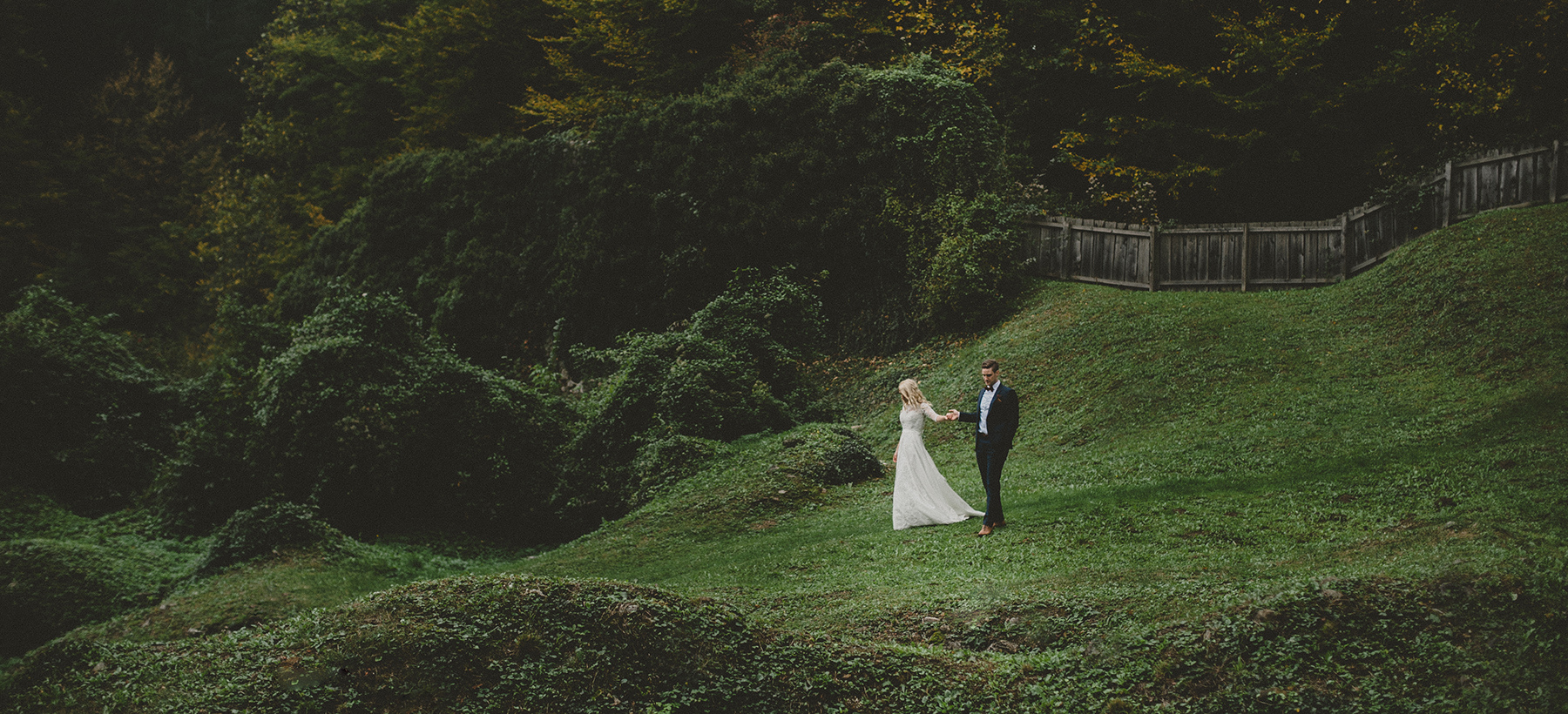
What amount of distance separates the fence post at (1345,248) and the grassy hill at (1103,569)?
1676 mm

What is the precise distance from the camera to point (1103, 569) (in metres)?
9.13

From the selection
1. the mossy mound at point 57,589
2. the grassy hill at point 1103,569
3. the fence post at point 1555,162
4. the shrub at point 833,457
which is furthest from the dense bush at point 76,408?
the fence post at point 1555,162

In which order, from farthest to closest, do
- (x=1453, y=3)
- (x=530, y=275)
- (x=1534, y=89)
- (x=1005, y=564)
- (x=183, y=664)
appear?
(x=530, y=275)
(x=1453, y=3)
(x=1534, y=89)
(x=1005, y=564)
(x=183, y=664)

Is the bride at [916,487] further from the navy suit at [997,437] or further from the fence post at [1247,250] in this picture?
the fence post at [1247,250]

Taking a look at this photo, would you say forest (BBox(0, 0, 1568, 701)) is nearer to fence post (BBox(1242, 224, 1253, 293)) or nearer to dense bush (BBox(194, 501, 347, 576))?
dense bush (BBox(194, 501, 347, 576))

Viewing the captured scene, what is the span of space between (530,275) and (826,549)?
20.0 metres

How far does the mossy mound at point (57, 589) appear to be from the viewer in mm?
14781

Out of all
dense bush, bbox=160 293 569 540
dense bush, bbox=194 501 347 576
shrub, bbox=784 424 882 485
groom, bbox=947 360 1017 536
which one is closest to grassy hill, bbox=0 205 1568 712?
shrub, bbox=784 424 882 485

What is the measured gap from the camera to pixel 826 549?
38.7ft

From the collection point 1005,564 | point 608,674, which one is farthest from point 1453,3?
point 608,674

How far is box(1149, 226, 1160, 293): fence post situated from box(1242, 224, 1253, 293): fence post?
1708 millimetres

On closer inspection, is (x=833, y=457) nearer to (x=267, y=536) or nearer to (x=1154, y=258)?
(x=267, y=536)

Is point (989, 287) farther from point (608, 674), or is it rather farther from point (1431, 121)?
point (608, 674)

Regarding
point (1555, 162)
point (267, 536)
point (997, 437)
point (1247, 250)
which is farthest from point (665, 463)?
point (1555, 162)
